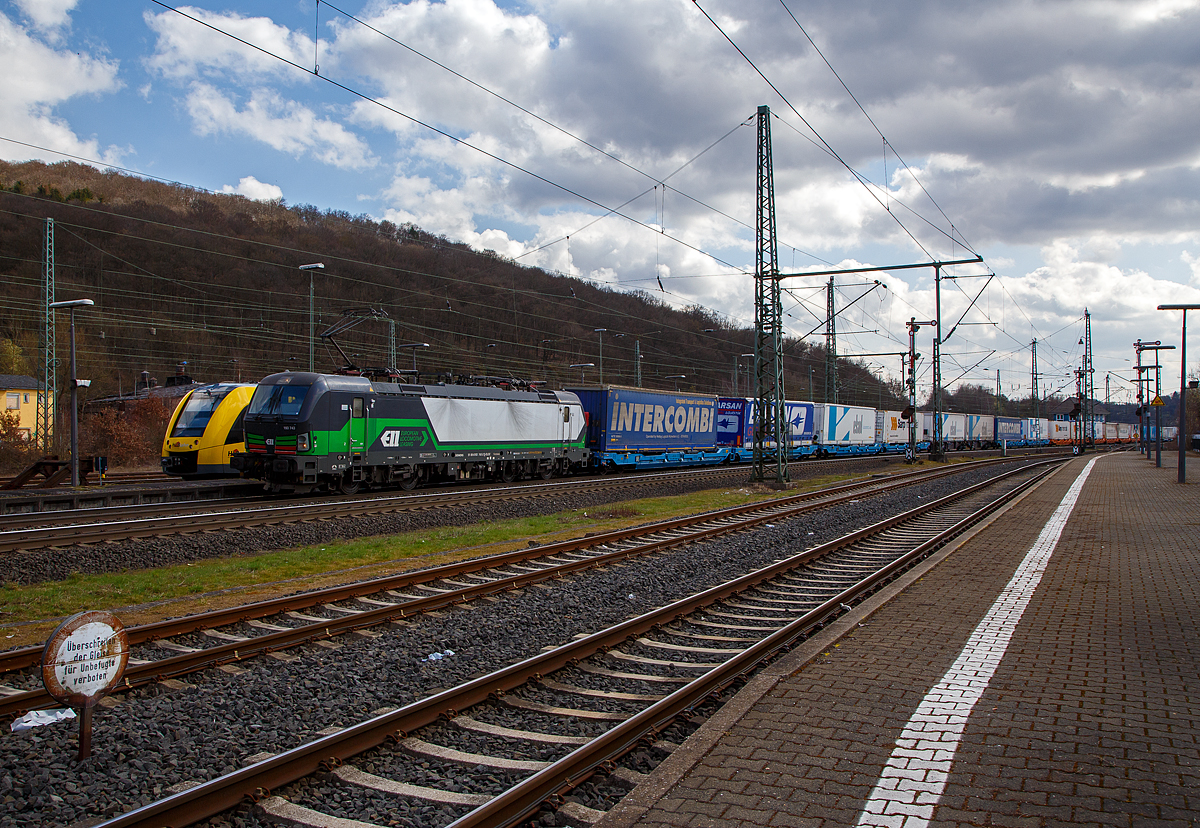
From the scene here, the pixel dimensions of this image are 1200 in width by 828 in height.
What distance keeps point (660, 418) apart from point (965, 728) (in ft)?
93.5

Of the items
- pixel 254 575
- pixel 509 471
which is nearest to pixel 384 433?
pixel 509 471

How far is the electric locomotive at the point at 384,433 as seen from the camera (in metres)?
19.5

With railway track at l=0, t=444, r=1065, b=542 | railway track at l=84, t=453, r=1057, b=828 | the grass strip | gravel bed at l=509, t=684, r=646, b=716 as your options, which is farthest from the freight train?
gravel bed at l=509, t=684, r=646, b=716

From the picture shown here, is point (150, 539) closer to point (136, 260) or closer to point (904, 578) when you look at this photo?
point (904, 578)

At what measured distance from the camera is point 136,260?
4219 centimetres

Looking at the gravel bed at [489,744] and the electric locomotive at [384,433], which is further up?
the electric locomotive at [384,433]

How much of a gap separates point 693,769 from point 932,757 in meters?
1.49

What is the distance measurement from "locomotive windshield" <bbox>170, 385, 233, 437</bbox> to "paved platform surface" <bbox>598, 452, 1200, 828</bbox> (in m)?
21.6

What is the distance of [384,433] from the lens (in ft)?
70.0

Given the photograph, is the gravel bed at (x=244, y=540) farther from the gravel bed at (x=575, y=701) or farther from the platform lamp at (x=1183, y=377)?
the platform lamp at (x=1183, y=377)

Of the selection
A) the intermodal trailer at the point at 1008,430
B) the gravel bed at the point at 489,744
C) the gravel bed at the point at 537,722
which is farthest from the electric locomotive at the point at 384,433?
the intermodal trailer at the point at 1008,430

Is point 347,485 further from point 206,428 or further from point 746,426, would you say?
point 746,426

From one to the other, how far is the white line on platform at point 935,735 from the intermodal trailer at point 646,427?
2275cm

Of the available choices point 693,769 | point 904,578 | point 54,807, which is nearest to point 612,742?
point 693,769
